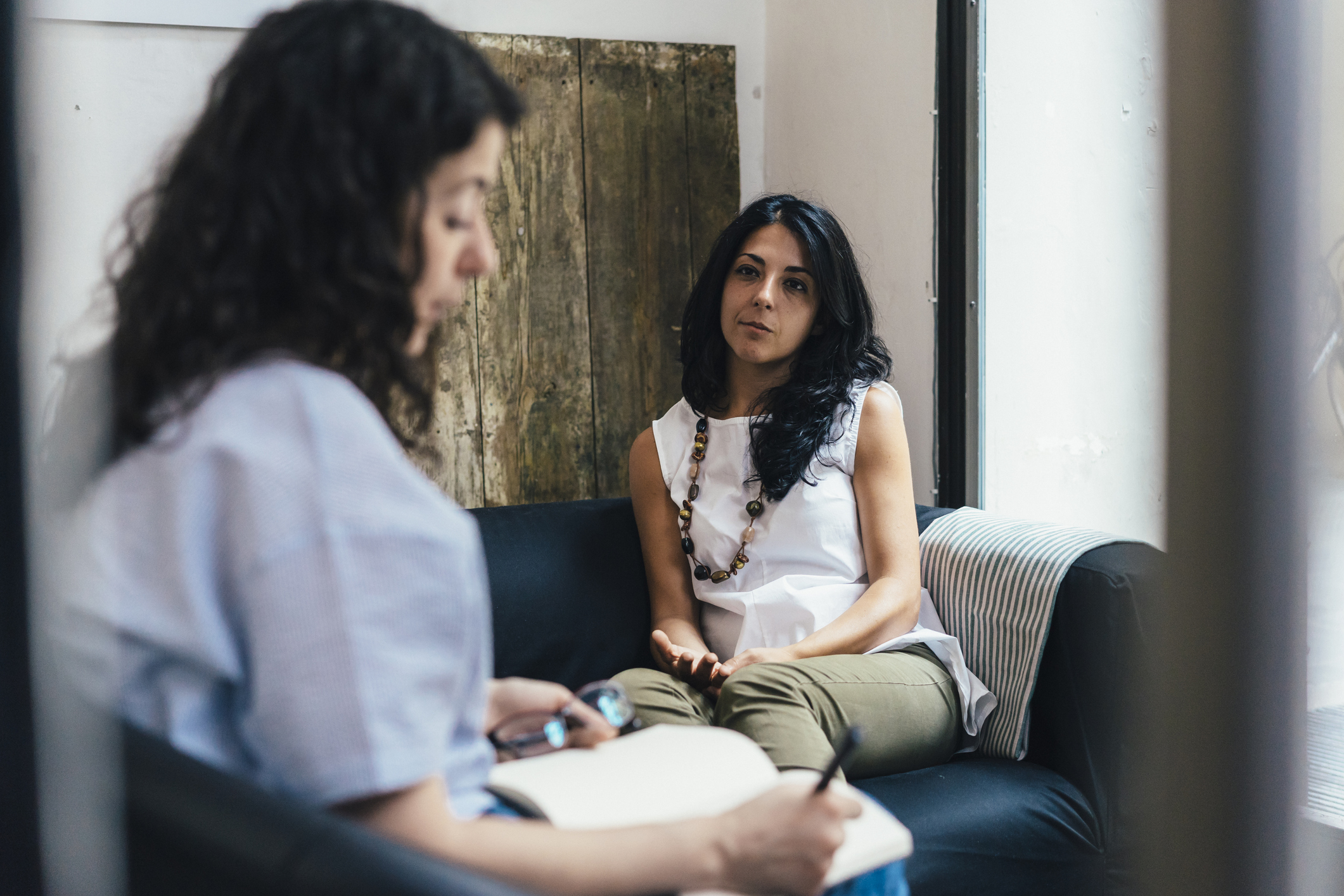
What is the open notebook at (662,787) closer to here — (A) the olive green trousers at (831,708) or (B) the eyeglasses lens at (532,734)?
(B) the eyeglasses lens at (532,734)

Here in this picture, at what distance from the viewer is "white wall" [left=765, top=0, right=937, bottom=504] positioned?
7.08 ft

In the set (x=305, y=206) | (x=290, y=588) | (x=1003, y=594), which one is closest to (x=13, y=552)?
(x=290, y=588)

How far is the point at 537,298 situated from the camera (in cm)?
240

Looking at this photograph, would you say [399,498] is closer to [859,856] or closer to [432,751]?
[432,751]

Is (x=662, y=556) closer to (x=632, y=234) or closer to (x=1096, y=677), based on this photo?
(x=1096, y=677)

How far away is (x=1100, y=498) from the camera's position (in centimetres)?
196

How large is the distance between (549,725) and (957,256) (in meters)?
1.54

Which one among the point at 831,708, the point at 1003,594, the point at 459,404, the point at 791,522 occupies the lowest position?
the point at 831,708

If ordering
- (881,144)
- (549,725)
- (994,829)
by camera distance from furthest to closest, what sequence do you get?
(881,144), (994,829), (549,725)

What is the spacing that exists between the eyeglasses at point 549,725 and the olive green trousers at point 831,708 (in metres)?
0.44

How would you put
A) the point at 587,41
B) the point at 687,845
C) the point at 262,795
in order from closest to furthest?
the point at 262,795
the point at 687,845
the point at 587,41

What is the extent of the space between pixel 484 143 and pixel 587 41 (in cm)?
194

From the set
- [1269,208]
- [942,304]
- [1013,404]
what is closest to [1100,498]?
[1013,404]

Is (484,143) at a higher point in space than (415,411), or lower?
higher
